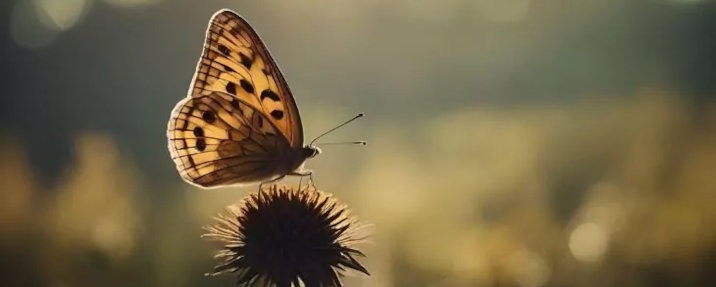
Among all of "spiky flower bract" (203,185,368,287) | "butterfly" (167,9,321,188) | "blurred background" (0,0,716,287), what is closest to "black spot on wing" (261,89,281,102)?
"butterfly" (167,9,321,188)

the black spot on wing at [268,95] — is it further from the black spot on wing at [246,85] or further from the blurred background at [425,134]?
the blurred background at [425,134]

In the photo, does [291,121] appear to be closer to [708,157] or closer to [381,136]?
[381,136]

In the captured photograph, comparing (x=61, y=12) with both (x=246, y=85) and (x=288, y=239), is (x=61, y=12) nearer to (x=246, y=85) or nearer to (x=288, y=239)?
(x=246, y=85)

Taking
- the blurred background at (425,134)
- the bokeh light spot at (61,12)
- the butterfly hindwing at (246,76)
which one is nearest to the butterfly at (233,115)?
the butterfly hindwing at (246,76)

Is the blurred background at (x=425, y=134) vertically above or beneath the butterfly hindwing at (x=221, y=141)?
above

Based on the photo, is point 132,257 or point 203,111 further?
point 132,257

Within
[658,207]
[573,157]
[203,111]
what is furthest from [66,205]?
[658,207]

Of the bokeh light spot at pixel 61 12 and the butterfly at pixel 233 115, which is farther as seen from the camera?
the bokeh light spot at pixel 61 12
